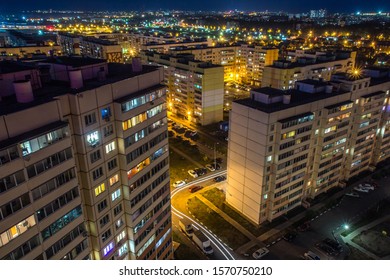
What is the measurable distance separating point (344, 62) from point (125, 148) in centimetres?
13163

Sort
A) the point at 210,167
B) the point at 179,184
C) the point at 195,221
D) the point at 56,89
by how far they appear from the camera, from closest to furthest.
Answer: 1. the point at 56,89
2. the point at 195,221
3. the point at 179,184
4. the point at 210,167

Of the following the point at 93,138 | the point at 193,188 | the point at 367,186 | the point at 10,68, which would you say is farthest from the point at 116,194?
the point at 367,186

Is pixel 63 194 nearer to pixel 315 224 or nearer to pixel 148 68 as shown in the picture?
pixel 148 68

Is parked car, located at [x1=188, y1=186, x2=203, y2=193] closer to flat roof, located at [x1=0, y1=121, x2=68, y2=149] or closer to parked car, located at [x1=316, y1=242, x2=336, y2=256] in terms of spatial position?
parked car, located at [x1=316, y1=242, x2=336, y2=256]

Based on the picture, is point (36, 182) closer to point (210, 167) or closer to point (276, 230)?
point (276, 230)

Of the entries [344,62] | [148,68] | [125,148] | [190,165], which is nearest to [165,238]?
[125,148]

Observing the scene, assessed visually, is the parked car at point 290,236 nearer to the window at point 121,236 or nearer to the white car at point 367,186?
the white car at point 367,186

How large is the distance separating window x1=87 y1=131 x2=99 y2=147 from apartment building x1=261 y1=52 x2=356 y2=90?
323 ft

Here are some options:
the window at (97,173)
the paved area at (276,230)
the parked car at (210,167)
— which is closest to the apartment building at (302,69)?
the parked car at (210,167)

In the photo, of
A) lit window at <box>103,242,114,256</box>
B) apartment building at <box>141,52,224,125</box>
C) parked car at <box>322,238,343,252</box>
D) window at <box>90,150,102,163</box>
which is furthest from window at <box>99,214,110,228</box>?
apartment building at <box>141,52,224,125</box>

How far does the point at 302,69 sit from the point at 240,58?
6060 centimetres

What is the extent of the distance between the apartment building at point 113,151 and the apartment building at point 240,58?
12017cm

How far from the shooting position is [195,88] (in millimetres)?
113125

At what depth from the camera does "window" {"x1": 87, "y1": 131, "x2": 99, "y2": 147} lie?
30731mm
